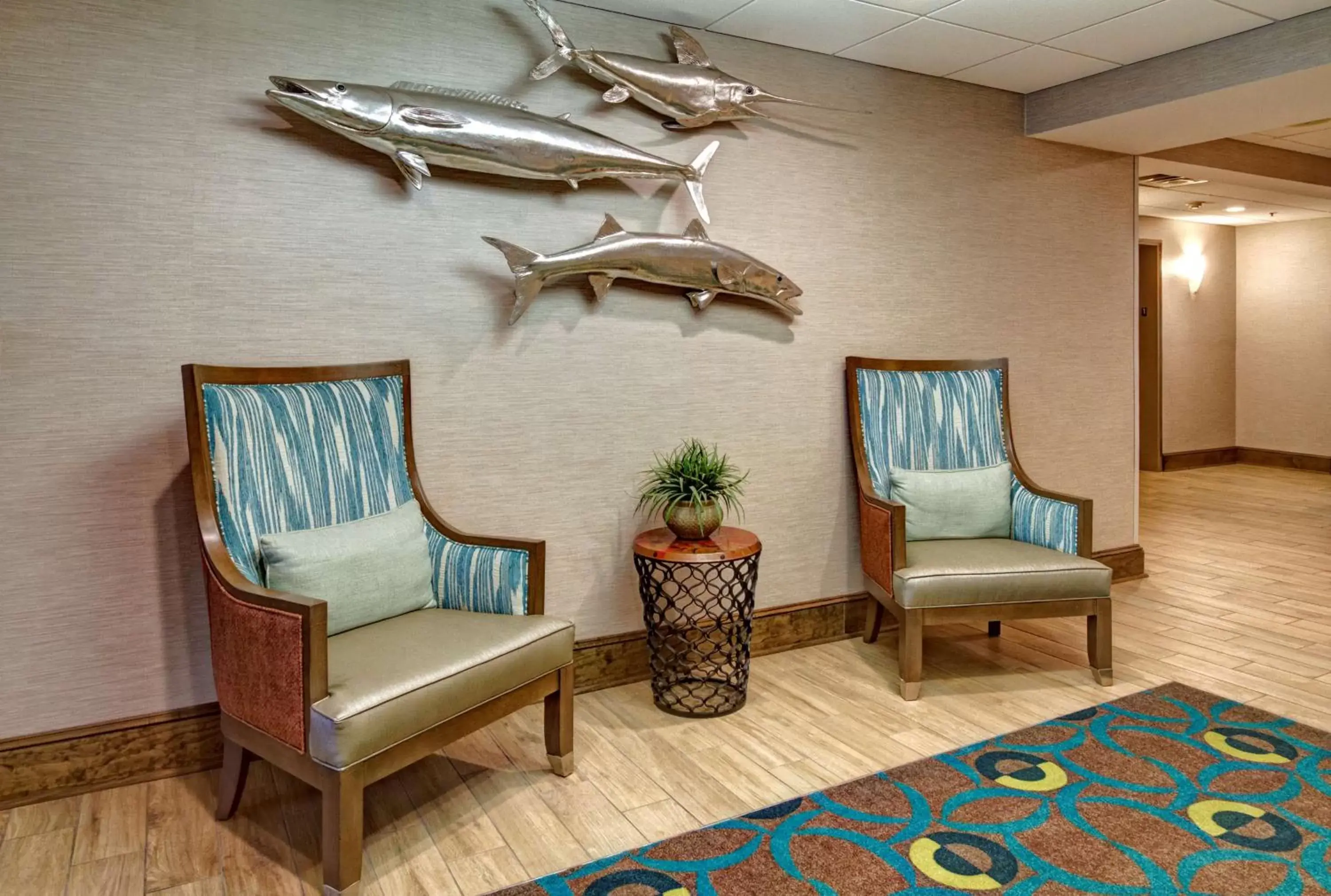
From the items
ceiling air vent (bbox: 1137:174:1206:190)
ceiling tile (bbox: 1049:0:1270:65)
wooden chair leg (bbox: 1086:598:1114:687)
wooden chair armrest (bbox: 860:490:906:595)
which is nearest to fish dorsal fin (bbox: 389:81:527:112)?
wooden chair armrest (bbox: 860:490:906:595)

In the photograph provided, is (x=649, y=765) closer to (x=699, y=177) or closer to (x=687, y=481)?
(x=687, y=481)

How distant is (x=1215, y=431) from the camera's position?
8.33 meters

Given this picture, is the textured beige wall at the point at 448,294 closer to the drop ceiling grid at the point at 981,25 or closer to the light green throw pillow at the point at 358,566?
the drop ceiling grid at the point at 981,25

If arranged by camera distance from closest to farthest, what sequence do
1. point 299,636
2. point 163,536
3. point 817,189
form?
point 299,636 < point 163,536 < point 817,189

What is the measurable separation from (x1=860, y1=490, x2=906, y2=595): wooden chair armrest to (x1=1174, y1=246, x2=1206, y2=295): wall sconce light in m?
5.91

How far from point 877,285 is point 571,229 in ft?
4.39

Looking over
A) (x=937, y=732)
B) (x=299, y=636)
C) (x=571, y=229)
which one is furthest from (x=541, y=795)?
(x=571, y=229)

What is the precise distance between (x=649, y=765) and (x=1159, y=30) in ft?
9.94

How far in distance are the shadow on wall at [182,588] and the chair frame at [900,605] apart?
6.93 feet

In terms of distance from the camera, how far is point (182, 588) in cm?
259

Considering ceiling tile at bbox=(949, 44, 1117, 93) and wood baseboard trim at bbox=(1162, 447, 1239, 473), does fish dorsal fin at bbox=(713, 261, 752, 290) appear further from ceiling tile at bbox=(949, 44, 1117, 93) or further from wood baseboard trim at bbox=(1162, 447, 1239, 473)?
wood baseboard trim at bbox=(1162, 447, 1239, 473)

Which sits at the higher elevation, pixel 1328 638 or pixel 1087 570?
pixel 1087 570

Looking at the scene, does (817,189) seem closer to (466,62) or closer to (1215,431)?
(466,62)

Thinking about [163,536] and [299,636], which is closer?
[299,636]
